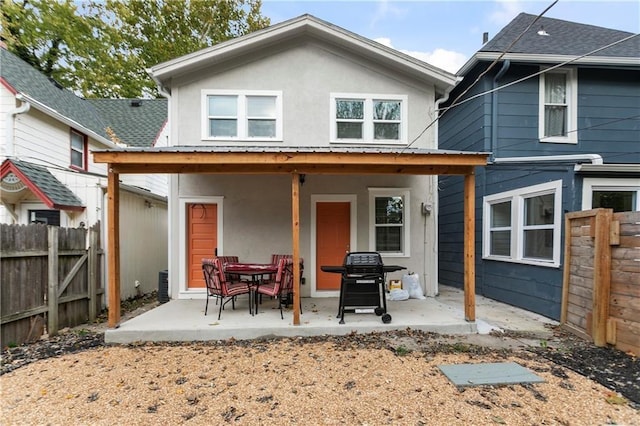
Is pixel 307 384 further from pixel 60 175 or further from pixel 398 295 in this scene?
pixel 60 175

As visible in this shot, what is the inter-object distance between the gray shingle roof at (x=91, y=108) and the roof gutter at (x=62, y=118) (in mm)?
240

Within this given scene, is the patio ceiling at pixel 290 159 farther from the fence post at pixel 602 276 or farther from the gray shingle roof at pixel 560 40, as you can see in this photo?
the gray shingle roof at pixel 560 40

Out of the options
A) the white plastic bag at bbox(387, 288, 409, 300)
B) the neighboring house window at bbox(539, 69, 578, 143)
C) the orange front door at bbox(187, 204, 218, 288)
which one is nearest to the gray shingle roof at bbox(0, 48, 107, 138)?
the orange front door at bbox(187, 204, 218, 288)

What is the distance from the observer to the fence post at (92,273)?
18.5 feet

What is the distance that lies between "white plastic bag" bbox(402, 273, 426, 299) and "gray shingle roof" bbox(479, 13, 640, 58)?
5377 millimetres

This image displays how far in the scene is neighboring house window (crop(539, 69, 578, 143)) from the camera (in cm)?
743

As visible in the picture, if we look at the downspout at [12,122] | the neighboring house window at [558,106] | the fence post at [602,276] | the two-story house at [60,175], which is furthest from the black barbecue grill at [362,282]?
the downspout at [12,122]

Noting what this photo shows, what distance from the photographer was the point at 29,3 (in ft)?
47.6

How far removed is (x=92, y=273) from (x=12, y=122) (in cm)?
459

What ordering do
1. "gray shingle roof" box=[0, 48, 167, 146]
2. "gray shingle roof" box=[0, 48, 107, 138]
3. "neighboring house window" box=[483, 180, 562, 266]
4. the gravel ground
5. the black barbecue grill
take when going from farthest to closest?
1. "gray shingle roof" box=[0, 48, 167, 146]
2. "gray shingle roof" box=[0, 48, 107, 138]
3. "neighboring house window" box=[483, 180, 562, 266]
4. the black barbecue grill
5. the gravel ground

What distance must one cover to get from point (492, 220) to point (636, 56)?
4.98 m

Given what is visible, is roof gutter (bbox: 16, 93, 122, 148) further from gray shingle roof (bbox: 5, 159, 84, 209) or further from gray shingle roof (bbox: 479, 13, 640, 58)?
gray shingle roof (bbox: 479, 13, 640, 58)

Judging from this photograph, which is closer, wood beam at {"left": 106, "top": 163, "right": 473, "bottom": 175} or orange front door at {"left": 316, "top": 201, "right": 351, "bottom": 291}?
wood beam at {"left": 106, "top": 163, "right": 473, "bottom": 175}

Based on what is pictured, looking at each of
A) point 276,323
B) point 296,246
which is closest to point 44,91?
point 296,246
